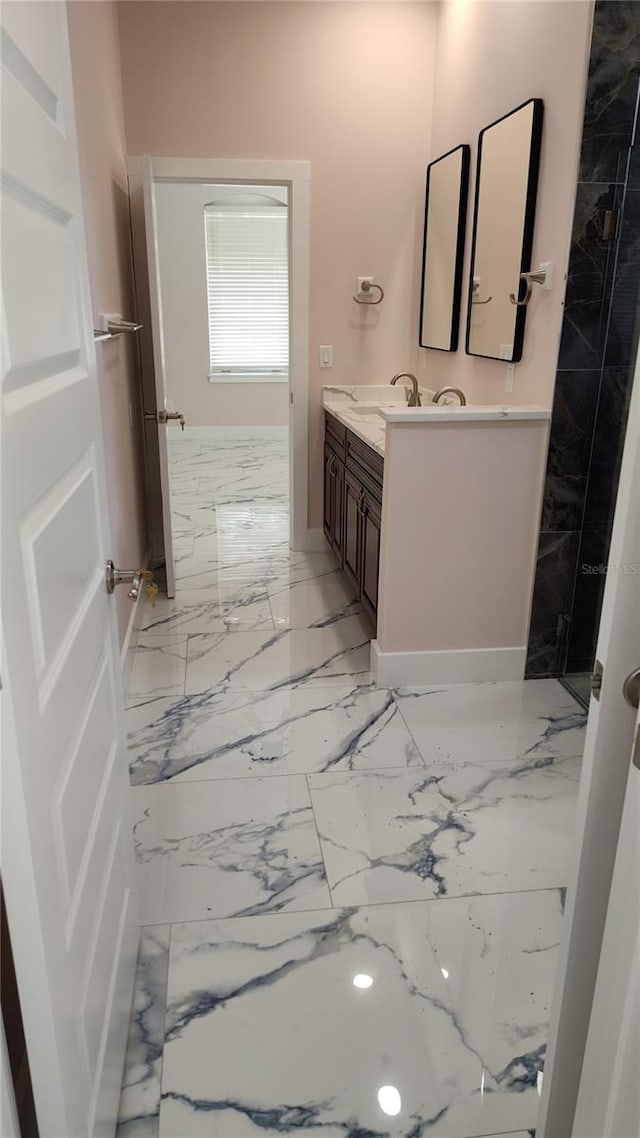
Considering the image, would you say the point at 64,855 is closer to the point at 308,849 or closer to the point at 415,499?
the point at 308,849

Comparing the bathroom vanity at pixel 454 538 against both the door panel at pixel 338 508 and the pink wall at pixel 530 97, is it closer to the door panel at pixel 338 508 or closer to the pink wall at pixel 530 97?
the pink wall at pixel 530 97

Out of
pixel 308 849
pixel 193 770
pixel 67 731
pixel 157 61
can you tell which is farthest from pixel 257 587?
Answer: pixel 67 731

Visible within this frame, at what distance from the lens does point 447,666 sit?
3.08 meters

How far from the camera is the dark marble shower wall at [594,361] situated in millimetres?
2469

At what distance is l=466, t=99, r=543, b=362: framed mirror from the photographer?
2.85m

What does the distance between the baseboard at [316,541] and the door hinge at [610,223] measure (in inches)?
98.9

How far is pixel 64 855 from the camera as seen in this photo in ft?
3.35

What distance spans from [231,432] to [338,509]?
14.4ft

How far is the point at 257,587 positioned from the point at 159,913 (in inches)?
94.2

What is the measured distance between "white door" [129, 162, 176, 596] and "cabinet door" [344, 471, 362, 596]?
2.92 feet

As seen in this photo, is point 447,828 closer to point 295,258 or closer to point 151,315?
point 151,315

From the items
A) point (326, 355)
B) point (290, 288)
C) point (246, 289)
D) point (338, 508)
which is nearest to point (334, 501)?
point (338, 508)

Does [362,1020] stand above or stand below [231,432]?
below

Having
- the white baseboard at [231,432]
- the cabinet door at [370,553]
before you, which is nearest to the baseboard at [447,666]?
the cabinet door at [370,553]
